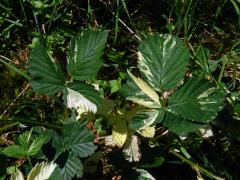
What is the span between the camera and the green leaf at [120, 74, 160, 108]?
1426 millimetres

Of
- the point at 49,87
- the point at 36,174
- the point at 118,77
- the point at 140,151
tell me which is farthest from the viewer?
the point at 118,77

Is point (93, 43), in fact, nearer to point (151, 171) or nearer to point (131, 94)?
point (131, 94)

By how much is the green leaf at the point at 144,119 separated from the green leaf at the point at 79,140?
0.50ft

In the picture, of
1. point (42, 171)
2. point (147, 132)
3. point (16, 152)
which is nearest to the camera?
point (42, 171)

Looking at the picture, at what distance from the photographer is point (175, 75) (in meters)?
1.42

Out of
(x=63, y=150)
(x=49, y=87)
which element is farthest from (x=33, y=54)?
(x=63, y=150)

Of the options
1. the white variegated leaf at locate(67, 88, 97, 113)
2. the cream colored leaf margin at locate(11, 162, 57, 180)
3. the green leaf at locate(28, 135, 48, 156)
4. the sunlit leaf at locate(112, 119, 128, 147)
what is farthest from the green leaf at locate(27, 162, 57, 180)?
the sunlit leaf at locate(112, 119, 128, 147)

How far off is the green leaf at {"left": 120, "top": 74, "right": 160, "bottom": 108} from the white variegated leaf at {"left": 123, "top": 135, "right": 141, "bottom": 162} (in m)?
0.19

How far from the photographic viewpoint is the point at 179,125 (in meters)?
1.38

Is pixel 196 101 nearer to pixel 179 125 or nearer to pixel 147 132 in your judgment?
pixel 179 125

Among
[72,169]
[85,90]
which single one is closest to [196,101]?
[85,90]

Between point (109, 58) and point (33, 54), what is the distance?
0.74 meters

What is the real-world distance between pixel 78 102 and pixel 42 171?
0.25 metres

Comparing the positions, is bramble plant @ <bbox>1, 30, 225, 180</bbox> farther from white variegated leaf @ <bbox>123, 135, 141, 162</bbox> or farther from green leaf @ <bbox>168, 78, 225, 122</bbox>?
white variegated leaf @ <bbox>123, 135, 141, 162</bbox>
